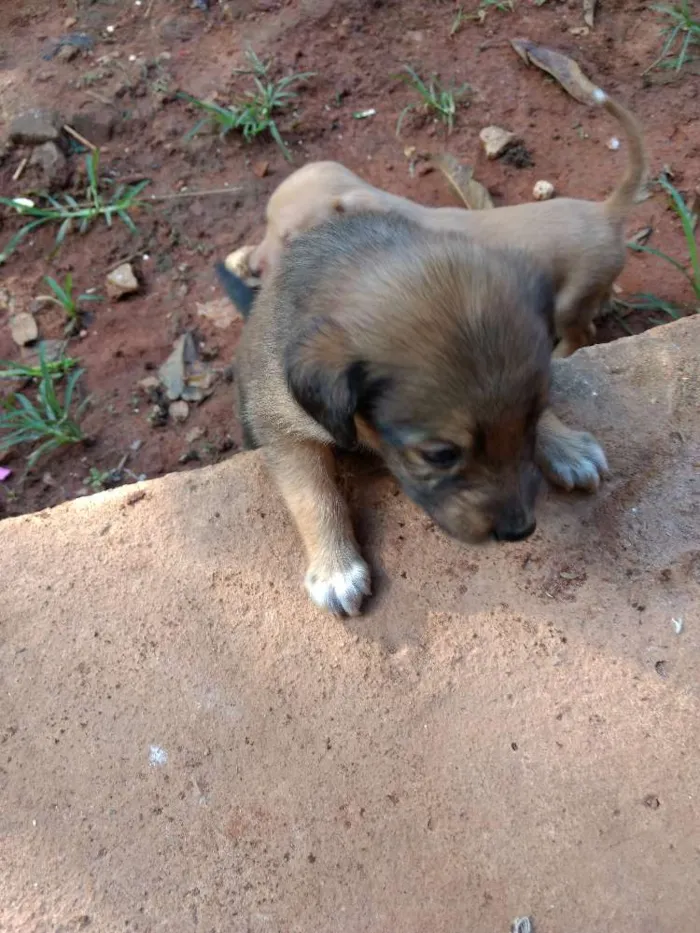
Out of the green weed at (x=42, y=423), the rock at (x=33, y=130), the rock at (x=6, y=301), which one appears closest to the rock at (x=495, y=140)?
the rock at (x=33, y=130)

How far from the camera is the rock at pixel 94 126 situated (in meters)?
5.93

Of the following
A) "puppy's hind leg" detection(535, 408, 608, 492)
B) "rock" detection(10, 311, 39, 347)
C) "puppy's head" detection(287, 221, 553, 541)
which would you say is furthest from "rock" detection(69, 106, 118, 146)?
"puppy's hind leg" detection(535, 408, 608, 492)

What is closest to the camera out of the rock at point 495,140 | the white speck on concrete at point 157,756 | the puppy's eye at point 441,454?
the puppy's eye at point 441,454

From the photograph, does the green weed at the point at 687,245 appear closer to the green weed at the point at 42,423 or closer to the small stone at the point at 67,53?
the green weed at the point at 42,423

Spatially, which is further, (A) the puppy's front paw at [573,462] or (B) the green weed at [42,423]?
(B) the green weed at [42,423]

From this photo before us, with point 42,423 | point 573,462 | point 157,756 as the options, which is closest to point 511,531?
point 573,462

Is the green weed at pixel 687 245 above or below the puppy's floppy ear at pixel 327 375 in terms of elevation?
below

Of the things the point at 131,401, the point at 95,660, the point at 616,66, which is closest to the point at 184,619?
the point at 95,660

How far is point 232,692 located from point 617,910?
1.31 m

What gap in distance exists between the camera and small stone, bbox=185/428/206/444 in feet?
15.0

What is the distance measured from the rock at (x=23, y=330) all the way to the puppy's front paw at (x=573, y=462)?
11.4ft

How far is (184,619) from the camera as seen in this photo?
286 centimetres

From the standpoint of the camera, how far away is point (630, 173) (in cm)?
419

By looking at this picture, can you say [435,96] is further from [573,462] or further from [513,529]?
[513,529]
